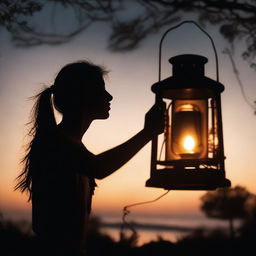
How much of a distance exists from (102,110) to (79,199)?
555mm

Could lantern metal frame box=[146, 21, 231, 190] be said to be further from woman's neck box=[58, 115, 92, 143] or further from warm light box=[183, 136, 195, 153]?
woman's neck box=[58, 115, 92, 143]

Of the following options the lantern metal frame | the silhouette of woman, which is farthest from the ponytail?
the lantern metal frame

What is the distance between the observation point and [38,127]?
2236mm

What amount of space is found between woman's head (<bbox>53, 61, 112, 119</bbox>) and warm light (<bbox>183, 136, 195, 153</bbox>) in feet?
1.90

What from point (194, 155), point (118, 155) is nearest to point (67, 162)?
point (118, 155)

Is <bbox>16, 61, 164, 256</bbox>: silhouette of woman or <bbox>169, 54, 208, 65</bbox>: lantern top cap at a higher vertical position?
<bbox>169, 54, 208, 65</bbox>: lantern top cap

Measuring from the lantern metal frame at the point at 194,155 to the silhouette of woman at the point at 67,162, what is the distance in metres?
0.36

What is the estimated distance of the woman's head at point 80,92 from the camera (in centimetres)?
231

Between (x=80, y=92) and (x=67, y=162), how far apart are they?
0.46 meters

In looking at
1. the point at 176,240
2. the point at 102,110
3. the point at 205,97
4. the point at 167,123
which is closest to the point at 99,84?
the point at 102,110

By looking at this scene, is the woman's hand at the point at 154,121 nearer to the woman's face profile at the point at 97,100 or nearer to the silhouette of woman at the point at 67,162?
the silhouette of woman at the point at 67,162

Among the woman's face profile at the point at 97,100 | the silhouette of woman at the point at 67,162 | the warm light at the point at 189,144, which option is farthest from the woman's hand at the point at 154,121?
the warm light at the point at 189,144

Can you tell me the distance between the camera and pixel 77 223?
2.02 metres

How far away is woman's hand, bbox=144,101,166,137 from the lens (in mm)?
2121
